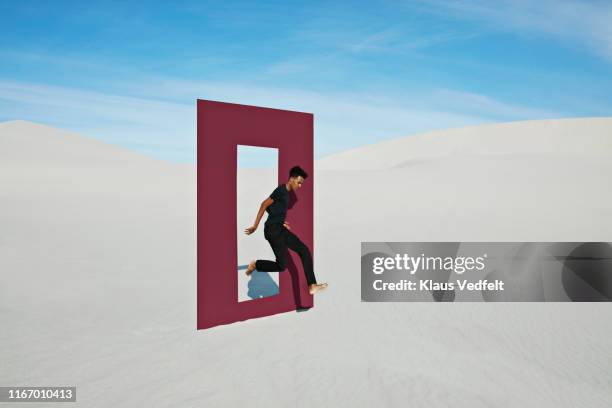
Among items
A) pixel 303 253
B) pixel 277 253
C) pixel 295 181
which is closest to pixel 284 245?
pixel 277 253

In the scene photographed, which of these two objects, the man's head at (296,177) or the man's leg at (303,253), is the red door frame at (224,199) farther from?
the man's leg at (303,253)

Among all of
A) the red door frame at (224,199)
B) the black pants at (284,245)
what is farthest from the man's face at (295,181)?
the black pants at (284,245)

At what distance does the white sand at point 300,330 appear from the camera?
4.27m

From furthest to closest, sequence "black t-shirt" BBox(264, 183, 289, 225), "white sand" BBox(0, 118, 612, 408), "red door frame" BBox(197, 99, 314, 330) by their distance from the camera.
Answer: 1. "black t-shirt" BBox(264, 183, 289, 225)
2. "red door frame" BBox(197, 99, 314, 330)
3. "white sand" BBox(0, 118, 612, 408)

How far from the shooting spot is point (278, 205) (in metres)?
6.49

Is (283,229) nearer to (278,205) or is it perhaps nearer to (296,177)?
(278,205)

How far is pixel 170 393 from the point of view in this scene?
417 centimetres

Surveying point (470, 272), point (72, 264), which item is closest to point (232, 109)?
point (470, 272)

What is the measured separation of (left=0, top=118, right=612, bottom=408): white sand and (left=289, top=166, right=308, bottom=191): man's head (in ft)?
5.88

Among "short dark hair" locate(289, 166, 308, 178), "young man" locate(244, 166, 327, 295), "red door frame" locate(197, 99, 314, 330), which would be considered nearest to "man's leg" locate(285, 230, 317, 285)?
"young man" locate(244, 166, 327, 295)

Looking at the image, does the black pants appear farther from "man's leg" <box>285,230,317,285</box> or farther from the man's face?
the man's face

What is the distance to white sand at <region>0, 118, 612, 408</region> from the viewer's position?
4.27 meters

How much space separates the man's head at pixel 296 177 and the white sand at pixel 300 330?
1.79 meters

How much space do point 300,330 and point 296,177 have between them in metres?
2.01
